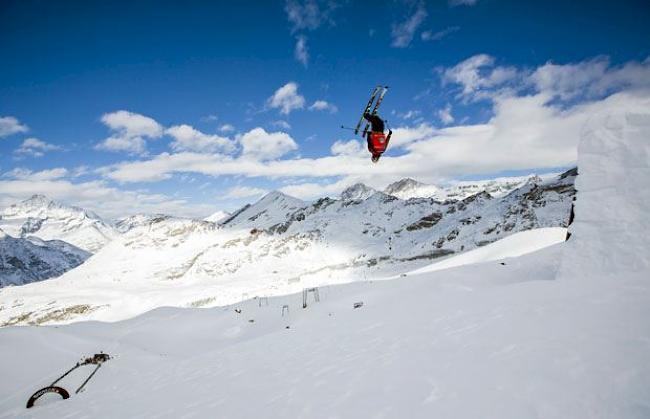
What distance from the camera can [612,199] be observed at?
1023 cm

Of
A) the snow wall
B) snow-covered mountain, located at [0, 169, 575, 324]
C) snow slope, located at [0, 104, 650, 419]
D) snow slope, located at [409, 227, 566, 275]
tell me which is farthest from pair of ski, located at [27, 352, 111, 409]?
snow-covered mountain, located at [0, 169, 575, 324]

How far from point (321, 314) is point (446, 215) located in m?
76.9

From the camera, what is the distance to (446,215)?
86.6 metres

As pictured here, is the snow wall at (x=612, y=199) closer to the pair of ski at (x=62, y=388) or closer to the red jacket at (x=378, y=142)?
the red jacket at (x=378, y=142)

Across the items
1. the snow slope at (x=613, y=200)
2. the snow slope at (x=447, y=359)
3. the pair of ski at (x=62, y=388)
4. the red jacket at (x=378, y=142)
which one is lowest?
the pair of ski at (x=62, y=388)

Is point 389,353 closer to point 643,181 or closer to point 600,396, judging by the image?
point 600,396

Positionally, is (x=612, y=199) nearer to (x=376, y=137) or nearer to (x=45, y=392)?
(x=376, y=137)

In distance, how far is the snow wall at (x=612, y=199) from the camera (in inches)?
368

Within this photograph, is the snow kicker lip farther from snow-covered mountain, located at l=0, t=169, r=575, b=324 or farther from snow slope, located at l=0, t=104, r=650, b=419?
snow-covered mountain, located at l=0, t=169, r=575, b=324

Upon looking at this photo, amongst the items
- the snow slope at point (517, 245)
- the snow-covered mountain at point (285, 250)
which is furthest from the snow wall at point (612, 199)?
the snow-covered mountain at point (285, 250)

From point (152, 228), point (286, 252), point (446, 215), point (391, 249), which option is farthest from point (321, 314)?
point (152, 228)

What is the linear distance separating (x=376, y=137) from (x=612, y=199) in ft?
28.7

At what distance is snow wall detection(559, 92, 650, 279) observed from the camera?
30.7ft

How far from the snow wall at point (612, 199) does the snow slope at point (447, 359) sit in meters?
0.04
